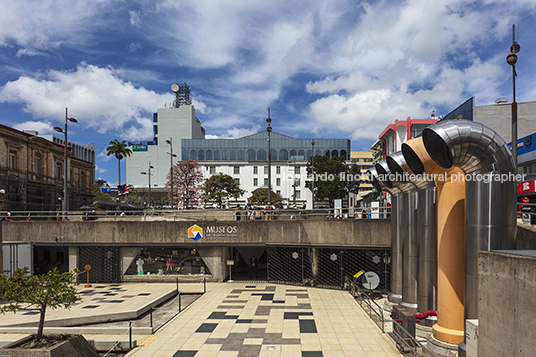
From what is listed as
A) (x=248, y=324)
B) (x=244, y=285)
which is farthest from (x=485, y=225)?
(x=244, y=285)

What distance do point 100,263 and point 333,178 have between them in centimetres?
3809

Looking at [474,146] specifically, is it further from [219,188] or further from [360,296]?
[219,188]

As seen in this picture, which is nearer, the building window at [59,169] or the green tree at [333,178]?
the green tree at [333,178]

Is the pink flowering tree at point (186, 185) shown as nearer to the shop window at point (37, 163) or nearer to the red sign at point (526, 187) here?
the shop window at point (37, 163)

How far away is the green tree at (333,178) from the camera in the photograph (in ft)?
177

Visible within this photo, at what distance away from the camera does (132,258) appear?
23375 millimetres

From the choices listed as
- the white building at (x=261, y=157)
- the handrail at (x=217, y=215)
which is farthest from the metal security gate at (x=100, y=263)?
the white building at (x=261, y=157)

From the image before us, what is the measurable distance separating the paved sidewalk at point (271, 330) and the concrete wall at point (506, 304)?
14.5ft

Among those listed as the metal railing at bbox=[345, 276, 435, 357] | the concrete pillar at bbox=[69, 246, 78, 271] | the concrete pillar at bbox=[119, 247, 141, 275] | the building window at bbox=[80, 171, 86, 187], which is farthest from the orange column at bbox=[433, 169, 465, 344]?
the building window at bbox=[80, 171, 86, 187]

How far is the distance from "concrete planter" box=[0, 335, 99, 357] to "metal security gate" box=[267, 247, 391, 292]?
12653 millimetres

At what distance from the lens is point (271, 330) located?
43.2 ft

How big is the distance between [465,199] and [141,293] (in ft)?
57.2

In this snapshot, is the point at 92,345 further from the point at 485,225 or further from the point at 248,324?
the point at 485,225

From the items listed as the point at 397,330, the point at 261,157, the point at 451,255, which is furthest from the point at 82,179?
the point at 451,255
